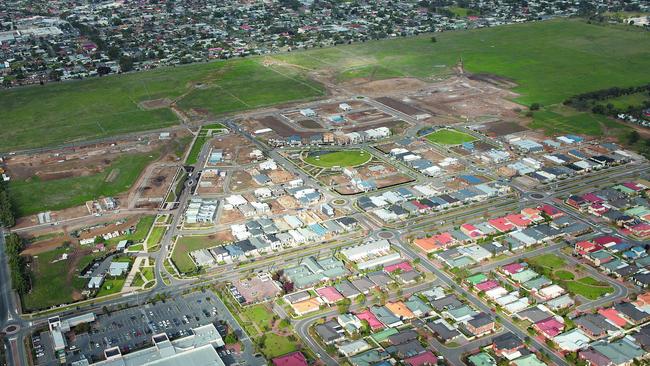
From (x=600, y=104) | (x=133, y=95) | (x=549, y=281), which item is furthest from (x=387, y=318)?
(x=133, y=95)

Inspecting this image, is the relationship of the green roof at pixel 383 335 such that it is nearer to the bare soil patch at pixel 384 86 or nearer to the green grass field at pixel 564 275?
the green grass field at pixel 564 275

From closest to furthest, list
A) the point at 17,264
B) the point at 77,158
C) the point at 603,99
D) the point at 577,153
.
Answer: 1. the point at 17,264
2. the point at 577,153
3. the point at 77,158
4. the point at 603,99

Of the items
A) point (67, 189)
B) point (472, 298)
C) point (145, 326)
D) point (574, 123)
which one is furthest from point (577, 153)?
point (67, 189)

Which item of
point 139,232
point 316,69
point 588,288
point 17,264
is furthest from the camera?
point 316,69

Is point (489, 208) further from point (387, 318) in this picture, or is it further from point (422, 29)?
point (422, 29)

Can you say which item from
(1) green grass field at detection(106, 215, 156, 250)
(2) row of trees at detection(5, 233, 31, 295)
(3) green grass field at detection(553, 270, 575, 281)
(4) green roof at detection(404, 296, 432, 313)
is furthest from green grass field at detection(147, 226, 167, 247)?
(3) green grass field at detection(553, 270, 575, 281)

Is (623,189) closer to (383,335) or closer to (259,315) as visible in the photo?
(383,335)

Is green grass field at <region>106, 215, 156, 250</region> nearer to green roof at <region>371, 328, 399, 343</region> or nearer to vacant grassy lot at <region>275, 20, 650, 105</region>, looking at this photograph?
green roof at <region>371, 328, 399, 343</region>
